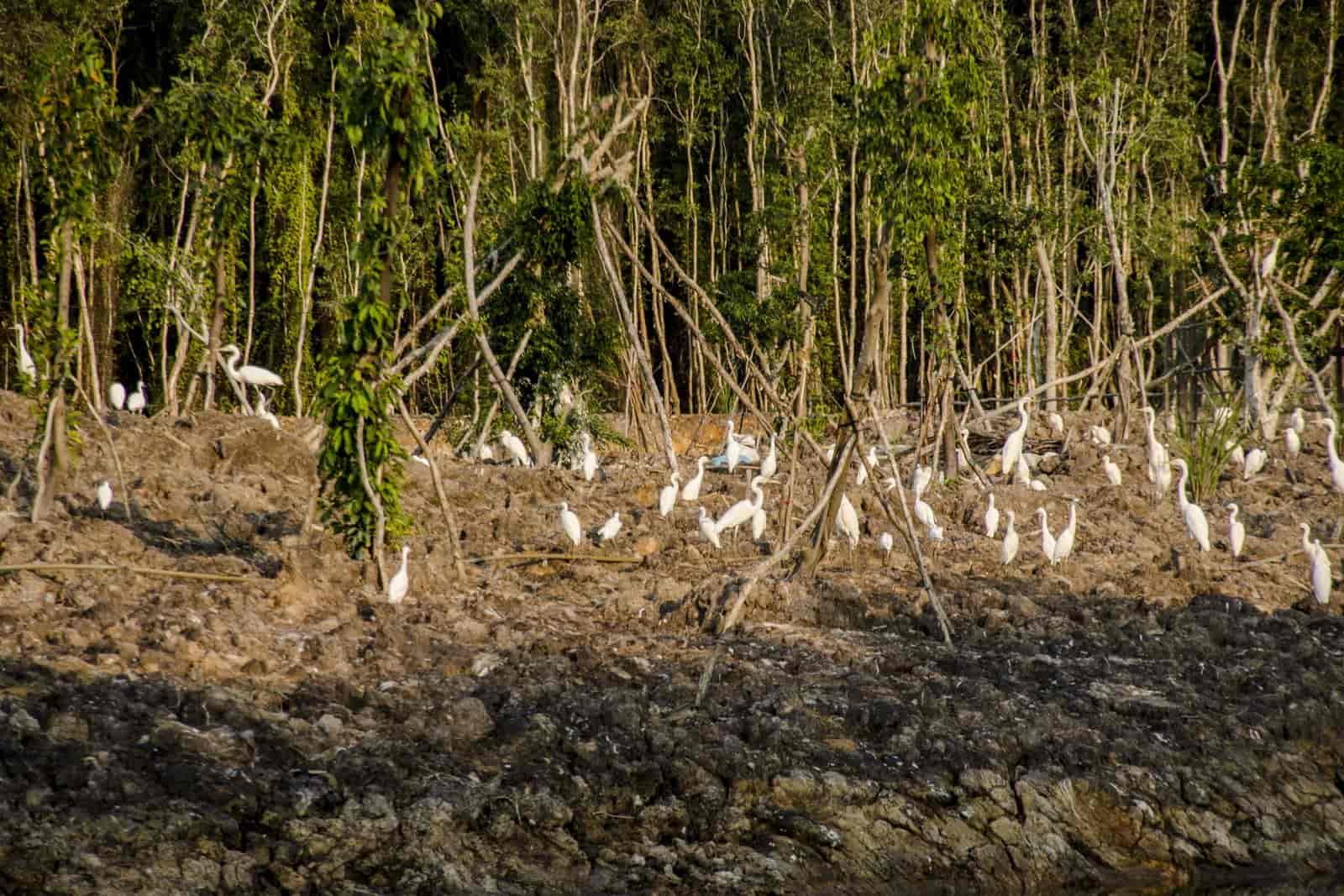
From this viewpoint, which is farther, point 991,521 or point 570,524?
point 991,521

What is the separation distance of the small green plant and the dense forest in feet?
2.16

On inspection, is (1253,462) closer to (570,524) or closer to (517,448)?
(517,448)

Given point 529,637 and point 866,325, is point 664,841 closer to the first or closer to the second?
point 529,637

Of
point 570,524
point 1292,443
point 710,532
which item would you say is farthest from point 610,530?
point 1292,443

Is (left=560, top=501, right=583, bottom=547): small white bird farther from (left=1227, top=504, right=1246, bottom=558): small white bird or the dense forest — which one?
(left=1227, top=504, right=1246, bottom=558): small white bird

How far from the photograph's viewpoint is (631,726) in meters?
6.19

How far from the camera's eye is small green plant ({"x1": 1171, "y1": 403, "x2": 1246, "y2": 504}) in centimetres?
1293

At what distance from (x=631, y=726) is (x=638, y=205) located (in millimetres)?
3593

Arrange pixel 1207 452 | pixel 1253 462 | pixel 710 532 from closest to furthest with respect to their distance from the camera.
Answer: pixel 710 532
pixel 1207 452
pixel 1253 462

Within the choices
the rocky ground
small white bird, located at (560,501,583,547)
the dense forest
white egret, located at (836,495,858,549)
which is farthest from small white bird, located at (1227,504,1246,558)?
small white bird, located at (560,501,583,547)

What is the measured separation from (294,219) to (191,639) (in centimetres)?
1354

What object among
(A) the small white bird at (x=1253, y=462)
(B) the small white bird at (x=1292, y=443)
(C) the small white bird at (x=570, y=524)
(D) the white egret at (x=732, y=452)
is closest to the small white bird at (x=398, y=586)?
(C) the small white bird at (x=570, y=524)

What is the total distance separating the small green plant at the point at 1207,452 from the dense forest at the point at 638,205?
2.16 feet

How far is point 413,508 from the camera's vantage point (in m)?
10.6
